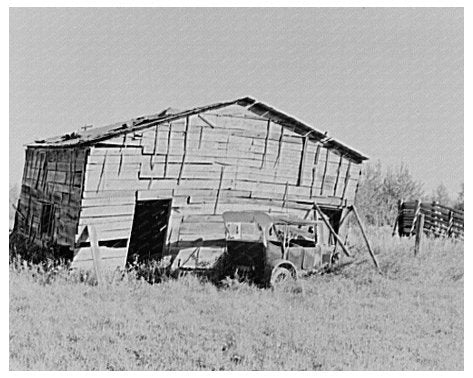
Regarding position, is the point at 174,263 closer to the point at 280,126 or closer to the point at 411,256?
the point at 280,126

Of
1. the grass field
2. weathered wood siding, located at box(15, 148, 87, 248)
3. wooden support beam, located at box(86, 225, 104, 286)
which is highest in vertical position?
weathered wood siding, located at box(15, 148, 87, 248)

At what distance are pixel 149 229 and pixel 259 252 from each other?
2507mm

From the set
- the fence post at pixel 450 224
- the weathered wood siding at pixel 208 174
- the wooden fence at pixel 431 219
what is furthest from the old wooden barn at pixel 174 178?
the fence post at pixel 450 224

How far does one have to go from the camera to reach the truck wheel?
713 cm

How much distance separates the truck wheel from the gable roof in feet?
6.56

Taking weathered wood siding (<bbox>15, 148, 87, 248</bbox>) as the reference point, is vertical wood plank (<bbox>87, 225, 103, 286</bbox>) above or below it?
below

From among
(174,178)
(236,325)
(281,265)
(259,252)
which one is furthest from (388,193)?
(236,325)

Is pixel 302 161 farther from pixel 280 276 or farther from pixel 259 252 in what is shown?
pixel 280 276

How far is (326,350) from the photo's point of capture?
18.6 feet

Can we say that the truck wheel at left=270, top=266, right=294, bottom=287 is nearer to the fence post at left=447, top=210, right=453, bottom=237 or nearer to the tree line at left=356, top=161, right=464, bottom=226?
the tree line at left=356, top=161, right=464, bottom=226

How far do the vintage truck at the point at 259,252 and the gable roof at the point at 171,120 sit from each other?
56.4 inches

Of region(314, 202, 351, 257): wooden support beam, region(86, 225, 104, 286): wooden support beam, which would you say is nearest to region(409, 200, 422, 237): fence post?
region(314, 202, 351, 257): wooden support beam

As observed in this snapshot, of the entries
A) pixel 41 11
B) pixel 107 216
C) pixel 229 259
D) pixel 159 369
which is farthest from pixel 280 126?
pixel 159 369
